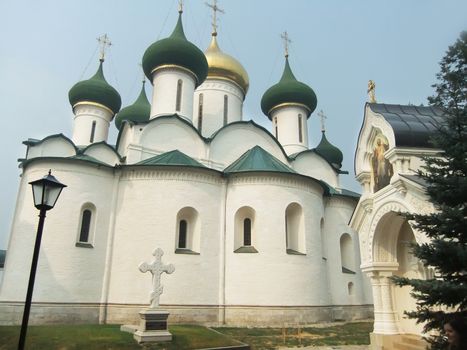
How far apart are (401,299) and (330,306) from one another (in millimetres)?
6993

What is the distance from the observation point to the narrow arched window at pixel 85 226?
A: 41.4 ft

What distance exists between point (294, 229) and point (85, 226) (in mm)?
7157

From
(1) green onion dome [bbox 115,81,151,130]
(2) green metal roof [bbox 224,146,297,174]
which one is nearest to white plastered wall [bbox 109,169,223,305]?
(2) green metal roof [bbox 224,146,297,174]

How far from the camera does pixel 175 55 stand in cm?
1647

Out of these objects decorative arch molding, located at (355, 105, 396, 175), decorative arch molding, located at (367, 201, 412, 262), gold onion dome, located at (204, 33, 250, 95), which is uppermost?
gold onion dome, located at (204, 33, 250, 95)

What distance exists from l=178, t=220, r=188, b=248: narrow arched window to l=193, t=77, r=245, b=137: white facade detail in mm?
6646

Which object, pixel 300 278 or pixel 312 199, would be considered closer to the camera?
pixel 300 278

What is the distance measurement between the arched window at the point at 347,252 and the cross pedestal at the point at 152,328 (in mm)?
10181

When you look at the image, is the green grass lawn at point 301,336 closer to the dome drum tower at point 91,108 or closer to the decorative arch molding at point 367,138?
the decorative arch molding at point 367,138

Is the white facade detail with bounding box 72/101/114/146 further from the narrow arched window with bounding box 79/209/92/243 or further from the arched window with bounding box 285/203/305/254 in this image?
the arched window with bounding box 285/203/305/254

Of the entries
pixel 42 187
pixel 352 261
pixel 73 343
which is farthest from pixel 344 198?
pixel 42 187

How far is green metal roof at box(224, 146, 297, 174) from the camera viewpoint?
1383 cm

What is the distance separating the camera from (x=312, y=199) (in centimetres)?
1434

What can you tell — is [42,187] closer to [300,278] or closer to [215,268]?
[215,268]
